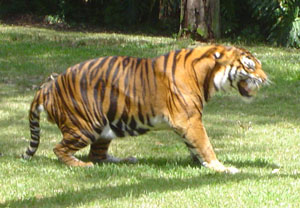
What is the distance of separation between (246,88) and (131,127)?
1.52 meters

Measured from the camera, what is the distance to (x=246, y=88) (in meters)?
8.29

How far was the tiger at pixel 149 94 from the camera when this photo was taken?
810 cm

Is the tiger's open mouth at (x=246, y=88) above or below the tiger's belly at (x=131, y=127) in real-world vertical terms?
above

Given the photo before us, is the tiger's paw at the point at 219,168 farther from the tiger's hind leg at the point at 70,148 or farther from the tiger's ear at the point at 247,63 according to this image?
the tiger's hind leg at the point at 70,148

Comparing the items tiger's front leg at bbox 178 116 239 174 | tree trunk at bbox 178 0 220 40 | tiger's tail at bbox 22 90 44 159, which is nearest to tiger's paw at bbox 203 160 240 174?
tiger's front leg at bbox 178 116 239 174

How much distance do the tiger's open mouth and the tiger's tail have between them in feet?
8.35

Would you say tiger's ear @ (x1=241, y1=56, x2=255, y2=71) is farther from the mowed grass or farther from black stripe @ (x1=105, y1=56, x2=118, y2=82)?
black stripe @ (x1=105, y1=56, x2=118, y2=82)

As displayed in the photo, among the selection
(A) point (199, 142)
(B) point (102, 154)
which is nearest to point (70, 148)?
(B) point (102, 154)

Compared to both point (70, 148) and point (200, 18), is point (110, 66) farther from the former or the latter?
point (200, 18)

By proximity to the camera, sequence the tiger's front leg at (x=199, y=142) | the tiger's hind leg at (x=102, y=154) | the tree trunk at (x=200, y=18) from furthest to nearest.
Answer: the tree trunk at (x=200, y=18) → the tiger's hind leg at (x=102, y=154) → the tiger's front leg at (x=199, y=142)

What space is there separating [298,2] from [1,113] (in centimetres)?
1492

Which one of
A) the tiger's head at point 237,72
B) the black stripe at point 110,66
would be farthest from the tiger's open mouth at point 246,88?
the black stripe at point 110,66

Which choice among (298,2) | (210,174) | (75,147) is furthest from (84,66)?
(298,2)

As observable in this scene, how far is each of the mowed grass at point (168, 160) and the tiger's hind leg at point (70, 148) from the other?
6.0 inches
